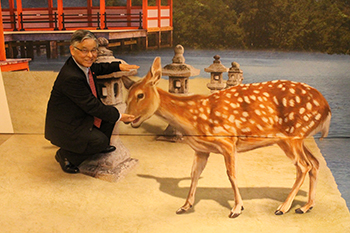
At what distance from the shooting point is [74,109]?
2842 millimetres

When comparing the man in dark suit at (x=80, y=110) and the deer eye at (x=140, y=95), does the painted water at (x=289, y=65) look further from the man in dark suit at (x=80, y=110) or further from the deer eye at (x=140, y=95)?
Answer: the deer eye at (x=140, y=95)

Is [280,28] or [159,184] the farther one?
[280,28]

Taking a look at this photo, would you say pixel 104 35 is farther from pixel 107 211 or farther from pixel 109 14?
pixel 107 211

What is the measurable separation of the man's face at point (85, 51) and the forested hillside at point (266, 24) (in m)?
1.01

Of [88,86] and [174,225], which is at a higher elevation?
[88,86]

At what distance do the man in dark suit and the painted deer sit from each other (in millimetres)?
305

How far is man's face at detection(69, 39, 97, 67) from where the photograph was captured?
8.52 feet

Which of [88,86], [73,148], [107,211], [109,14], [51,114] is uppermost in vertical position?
[109,14]

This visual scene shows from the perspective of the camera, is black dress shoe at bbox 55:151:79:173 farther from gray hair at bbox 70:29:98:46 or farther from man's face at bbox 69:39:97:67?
gray hair at bbox 70:29:98:46

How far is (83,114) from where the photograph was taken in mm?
2863

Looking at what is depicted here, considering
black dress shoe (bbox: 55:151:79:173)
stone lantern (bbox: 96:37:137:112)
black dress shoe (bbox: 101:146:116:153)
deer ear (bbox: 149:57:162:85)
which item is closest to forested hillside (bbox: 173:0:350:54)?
stone lantern (bbox: 96:37:137:112)

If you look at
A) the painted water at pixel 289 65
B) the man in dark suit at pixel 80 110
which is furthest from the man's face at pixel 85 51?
the painted water at pixel 289 65

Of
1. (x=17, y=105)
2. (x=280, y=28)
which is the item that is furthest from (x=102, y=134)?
(x=280, y=28)

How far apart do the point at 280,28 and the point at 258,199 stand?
1692 mm
